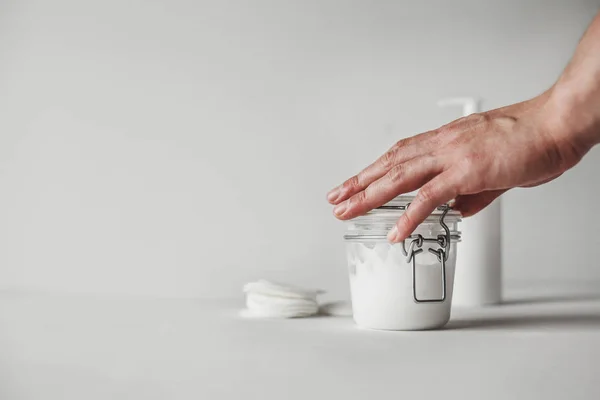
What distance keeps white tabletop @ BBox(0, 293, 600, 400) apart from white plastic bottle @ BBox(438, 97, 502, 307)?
15 centimetres

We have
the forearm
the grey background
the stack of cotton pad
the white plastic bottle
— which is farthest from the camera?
the grey background

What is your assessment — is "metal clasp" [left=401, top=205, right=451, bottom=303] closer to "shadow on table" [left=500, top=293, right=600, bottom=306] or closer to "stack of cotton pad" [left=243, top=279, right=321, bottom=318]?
"stack of cotton pad" [left=243, top=279, right=321, bottom=318]

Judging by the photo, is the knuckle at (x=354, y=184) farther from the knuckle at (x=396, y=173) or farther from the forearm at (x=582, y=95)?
the forearm at (x=582, y=95)

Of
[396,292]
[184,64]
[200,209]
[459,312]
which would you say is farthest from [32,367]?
[184,64]

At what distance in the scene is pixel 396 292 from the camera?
0.79m

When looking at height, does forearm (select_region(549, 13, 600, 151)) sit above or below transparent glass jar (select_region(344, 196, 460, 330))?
above

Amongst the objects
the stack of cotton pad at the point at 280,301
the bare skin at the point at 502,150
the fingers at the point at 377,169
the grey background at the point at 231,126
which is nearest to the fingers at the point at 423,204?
the bare skin at the point at 502,150

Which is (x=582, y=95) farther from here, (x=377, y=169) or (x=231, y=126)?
(x=231, y=126)

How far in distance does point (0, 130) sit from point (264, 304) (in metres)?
0.75

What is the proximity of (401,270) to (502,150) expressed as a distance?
0.18 meters

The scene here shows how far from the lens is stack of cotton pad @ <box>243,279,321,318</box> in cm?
99

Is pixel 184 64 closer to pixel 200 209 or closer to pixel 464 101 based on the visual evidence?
pixel 200 209

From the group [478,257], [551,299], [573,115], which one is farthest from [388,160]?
[551,299]

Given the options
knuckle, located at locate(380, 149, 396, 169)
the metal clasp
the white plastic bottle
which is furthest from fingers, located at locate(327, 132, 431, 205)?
the white plastic bottle
